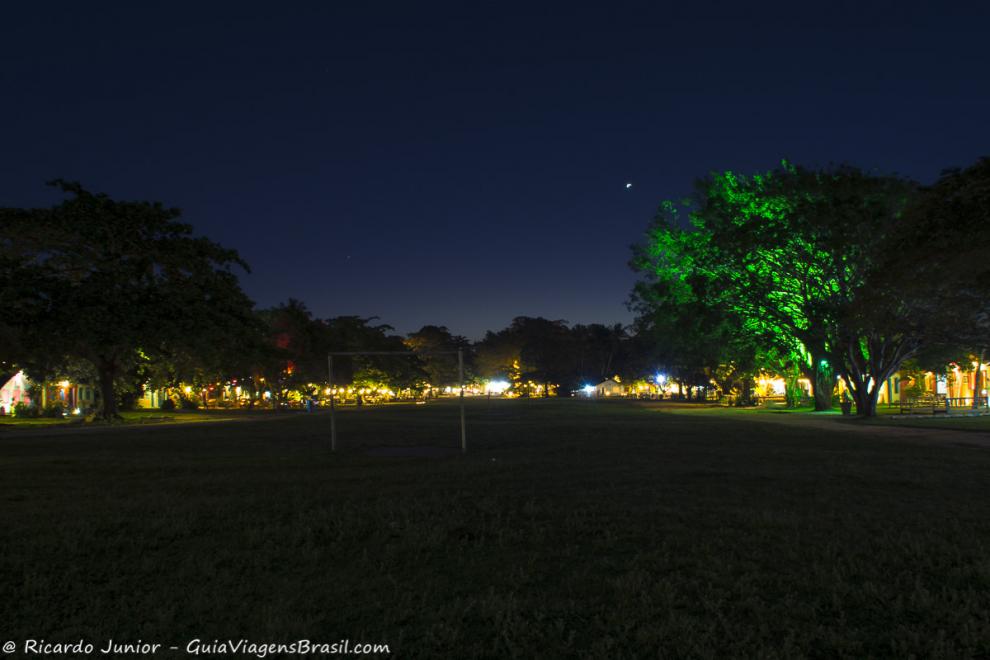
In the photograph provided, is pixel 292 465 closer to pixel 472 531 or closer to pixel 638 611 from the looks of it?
pixel 472 531

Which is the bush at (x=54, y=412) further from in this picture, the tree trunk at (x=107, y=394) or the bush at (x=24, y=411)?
the tree trunk at (x=107, y=394)

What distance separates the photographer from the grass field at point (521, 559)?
4.56 meters

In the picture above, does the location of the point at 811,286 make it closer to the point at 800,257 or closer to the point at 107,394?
the point at 800,257

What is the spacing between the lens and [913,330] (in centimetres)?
2531

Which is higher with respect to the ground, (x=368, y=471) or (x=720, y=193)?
(x=720, y=193)

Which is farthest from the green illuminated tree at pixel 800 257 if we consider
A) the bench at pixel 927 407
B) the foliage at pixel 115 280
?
the foliage at pixel 115 280

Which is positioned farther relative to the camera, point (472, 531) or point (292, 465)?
point (292, 465)

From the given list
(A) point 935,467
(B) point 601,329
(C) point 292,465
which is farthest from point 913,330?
(B) point 601,329

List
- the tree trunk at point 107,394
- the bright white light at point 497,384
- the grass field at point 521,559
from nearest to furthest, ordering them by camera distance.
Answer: the grass field at point 521,559
the tree trunk at point 107,394
the bright white light at point 497,384

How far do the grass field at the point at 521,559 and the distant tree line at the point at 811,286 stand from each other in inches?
566

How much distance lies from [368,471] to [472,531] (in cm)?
619

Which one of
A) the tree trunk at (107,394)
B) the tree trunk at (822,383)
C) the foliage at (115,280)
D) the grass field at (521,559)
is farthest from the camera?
the tree trunk at (822,383)

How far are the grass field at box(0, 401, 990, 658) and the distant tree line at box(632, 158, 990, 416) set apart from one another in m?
14.4

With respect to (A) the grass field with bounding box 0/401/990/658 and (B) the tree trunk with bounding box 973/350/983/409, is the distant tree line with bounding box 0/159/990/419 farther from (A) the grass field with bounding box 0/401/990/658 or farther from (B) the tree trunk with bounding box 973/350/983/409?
(A) the grass field with bounding box 0/401/990/658
